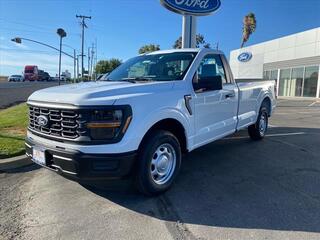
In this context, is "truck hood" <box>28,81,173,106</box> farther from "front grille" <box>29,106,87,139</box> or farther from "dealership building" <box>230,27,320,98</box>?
"dealership building" <box>230,27,320,98</box>

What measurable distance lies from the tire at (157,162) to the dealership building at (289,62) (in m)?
25.3

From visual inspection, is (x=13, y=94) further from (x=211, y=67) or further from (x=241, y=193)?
(x=241, y=193)

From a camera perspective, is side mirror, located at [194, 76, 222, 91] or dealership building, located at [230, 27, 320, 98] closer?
side mirror, located at [194, 76, 222, 91]

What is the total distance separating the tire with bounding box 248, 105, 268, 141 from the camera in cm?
745

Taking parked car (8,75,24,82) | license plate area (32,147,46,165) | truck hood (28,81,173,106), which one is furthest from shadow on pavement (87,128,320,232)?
parked car (8,75,24,82)

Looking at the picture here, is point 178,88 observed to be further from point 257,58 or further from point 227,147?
point 257,58

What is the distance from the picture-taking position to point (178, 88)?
4344 mm

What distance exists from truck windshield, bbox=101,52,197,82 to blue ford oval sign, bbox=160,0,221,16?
778cm

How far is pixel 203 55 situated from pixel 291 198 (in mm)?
2546

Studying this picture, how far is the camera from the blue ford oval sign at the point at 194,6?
41.3ft

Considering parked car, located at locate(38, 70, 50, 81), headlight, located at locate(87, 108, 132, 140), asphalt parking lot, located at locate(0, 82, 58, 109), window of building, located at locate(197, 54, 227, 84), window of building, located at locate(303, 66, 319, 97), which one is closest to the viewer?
headlight, located at locate(87, 108, 132, 140)

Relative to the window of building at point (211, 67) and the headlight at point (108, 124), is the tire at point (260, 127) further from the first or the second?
the headlight at point (108, 124)

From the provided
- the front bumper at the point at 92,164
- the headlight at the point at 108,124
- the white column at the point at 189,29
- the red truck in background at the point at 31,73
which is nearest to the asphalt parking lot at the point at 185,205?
the front bumper at the point at 92,164

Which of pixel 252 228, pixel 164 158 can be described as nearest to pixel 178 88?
pixel 164 158
